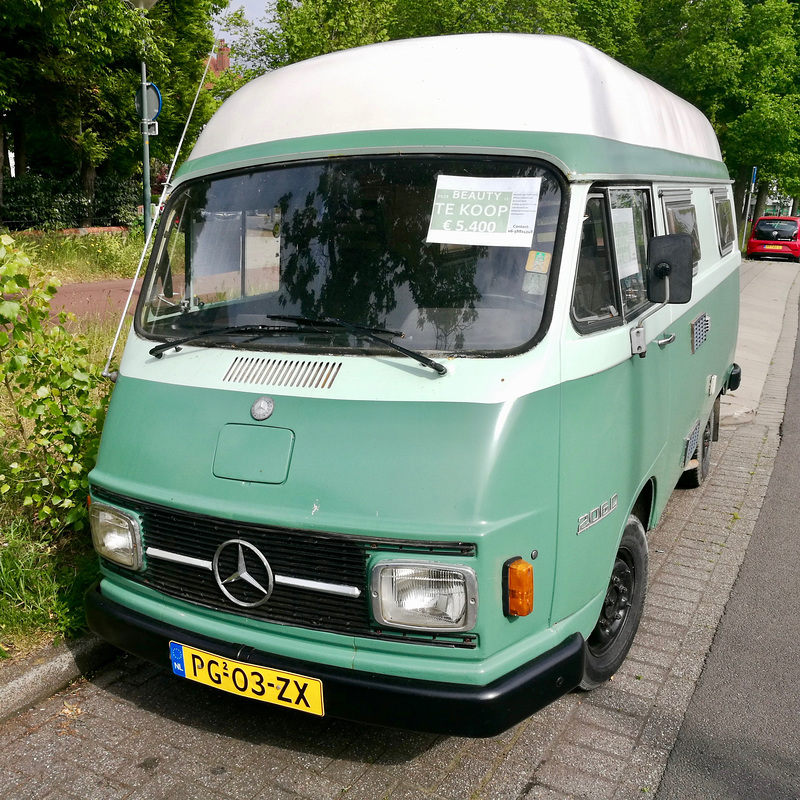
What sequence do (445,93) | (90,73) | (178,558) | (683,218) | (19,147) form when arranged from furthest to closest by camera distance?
(19,147), (90,73), (683,218), (445,93), (178,558)

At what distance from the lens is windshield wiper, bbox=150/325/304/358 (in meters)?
3.51

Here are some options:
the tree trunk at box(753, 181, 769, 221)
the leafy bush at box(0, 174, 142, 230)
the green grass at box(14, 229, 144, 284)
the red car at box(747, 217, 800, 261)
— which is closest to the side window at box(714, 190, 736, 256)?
the green grass at box(14, 229, 144, 284)

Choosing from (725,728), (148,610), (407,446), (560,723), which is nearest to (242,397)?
(407,446)

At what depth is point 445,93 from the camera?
141 inches

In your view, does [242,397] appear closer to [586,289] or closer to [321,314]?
[321,314]

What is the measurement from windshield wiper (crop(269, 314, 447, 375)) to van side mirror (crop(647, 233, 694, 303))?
1193 millimetres

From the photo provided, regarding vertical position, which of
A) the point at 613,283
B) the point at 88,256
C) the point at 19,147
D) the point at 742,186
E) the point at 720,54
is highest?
the point at 720,54

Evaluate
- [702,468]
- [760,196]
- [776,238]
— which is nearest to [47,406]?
[702,468]

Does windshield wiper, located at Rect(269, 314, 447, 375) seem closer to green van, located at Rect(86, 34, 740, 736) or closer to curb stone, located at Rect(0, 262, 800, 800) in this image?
green van, located at Rect(86, 34, 740, 736)

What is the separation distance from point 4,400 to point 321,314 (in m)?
3.53

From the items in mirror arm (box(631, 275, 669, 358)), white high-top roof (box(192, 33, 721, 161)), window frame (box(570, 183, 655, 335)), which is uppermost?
white high-top roof (box(192, 33, 721, 161))

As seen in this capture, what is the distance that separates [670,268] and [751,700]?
76.9 inches

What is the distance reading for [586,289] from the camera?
345 centimetres

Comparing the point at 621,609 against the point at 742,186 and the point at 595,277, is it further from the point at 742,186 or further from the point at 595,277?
the point at 742,186
